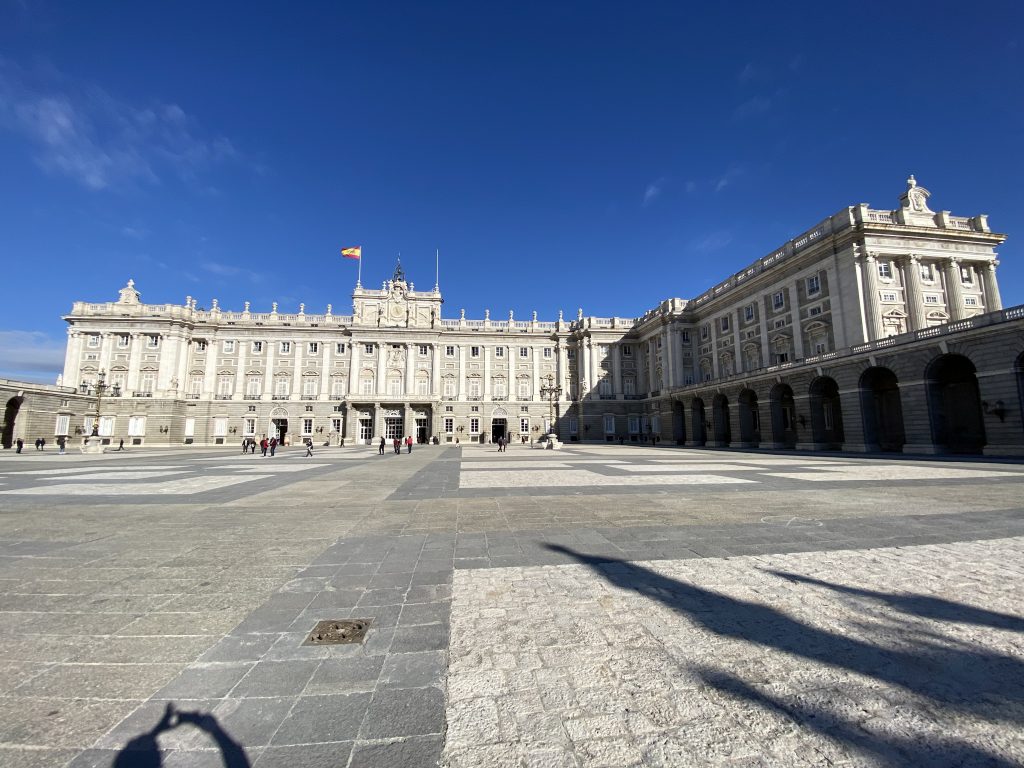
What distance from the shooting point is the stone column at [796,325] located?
3328 cm

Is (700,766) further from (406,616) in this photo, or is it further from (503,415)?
(503,415)

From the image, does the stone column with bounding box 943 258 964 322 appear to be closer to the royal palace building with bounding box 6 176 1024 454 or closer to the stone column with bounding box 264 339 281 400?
the royal palace building with bounding box 6 176 1024 454

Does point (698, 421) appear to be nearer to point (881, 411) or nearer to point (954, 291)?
point (881, 411)

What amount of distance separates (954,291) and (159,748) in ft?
143

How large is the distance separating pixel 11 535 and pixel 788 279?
138 feet

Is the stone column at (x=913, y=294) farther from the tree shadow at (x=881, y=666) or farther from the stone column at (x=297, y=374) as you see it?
the stone column at (x=297, y=374)

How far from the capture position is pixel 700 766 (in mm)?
1879

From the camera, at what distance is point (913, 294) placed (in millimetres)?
29391

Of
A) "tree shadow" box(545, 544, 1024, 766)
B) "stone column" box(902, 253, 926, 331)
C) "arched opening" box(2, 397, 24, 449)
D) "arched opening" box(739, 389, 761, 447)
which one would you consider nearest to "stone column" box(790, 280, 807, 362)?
"arched opening" box(739, 389, 761, 447)

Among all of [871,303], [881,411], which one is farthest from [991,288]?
[881,411]

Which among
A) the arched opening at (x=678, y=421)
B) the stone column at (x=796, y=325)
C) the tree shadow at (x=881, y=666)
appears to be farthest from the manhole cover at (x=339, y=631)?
the arched opening at (x=678, y=421)

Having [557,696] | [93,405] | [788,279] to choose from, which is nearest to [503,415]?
[788,279]

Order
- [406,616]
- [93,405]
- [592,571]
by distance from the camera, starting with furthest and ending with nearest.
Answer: [93,405] → [592,571] → [406,616]

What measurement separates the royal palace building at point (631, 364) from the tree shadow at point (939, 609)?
24.4 meters
